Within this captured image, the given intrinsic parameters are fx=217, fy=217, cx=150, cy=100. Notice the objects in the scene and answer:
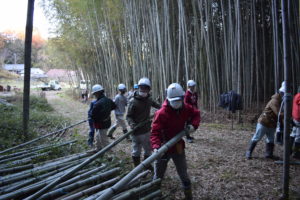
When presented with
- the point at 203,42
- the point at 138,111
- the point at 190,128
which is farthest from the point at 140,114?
the point at 203,42

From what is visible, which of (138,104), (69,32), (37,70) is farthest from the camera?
(37,70)

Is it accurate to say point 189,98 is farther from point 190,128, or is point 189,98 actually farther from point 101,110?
point 190,128

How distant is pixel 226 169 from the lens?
3398 mm

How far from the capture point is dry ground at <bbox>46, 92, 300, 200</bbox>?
2.71 metres

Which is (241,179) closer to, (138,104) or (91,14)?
(138,104)

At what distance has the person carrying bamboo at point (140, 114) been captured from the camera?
2.96 m

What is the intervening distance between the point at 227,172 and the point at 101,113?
2.21 meters

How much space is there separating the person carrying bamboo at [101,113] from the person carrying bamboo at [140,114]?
82 cm

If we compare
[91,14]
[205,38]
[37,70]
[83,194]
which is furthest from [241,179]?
[37,70]

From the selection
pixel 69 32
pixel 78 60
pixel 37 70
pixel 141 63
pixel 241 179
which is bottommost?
pixel 241 179

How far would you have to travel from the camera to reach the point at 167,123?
2291mm

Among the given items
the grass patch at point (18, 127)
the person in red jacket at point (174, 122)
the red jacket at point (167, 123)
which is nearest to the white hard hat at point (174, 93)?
the person in red jacket at point (174, 122)

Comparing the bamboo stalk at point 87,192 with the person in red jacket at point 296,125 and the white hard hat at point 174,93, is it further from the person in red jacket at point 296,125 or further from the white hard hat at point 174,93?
the person in red jacket at point 296,125

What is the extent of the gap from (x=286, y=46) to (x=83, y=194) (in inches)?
98.4
